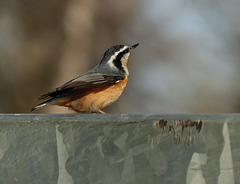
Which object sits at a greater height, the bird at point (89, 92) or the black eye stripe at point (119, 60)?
the black eye stripe at point (119, 60)

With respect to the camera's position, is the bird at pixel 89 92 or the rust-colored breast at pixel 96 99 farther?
the rust-colored breast at pixel 96 99

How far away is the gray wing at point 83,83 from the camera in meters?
5.17

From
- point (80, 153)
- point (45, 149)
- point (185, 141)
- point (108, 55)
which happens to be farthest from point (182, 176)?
point (108, 55)

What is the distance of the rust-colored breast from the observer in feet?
17.7

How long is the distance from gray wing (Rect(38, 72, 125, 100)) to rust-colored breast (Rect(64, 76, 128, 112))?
0.24 feet

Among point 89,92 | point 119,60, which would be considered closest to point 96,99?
point 89,92

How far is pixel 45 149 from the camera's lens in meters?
2.22

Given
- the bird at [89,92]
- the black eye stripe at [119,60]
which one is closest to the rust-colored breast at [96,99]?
the bird at [89,92]

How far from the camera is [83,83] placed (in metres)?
5.26

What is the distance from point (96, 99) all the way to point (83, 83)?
0.28 metres

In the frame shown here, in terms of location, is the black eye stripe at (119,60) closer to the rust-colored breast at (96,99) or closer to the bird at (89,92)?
the bird at (89,92)

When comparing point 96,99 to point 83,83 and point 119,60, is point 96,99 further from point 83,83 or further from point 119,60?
point 119,60

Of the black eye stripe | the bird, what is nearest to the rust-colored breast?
the bird

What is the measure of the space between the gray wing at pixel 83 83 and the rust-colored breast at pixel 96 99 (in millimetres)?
74
